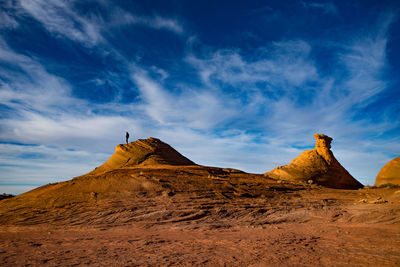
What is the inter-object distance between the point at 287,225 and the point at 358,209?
420cm

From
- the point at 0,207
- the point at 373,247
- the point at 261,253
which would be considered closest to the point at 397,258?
the point at 373,247

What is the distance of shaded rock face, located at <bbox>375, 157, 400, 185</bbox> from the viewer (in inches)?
1095

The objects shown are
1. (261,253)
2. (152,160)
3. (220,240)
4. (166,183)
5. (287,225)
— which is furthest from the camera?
(152,160)

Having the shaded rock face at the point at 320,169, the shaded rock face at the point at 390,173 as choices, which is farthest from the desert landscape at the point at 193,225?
the shaded rock face at the point at 390,173

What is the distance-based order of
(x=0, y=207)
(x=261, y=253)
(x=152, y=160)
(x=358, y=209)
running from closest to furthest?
A: (x=261, y=253) → (x=358, y=209) → (x=0, y=207) → (x=152, y=160)

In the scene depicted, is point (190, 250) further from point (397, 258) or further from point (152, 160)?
point (152, 160)

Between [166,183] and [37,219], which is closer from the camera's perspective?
[37,219]

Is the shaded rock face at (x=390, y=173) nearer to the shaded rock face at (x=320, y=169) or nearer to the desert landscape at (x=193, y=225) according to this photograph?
the shaded rock face at (x=320, y=169)

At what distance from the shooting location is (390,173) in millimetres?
28812

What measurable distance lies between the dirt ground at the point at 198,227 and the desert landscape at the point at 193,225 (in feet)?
0.10

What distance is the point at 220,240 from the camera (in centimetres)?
729

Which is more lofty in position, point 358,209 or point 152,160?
point 152,160

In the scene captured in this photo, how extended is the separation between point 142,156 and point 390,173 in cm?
2987

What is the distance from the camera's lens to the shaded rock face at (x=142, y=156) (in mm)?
27891
